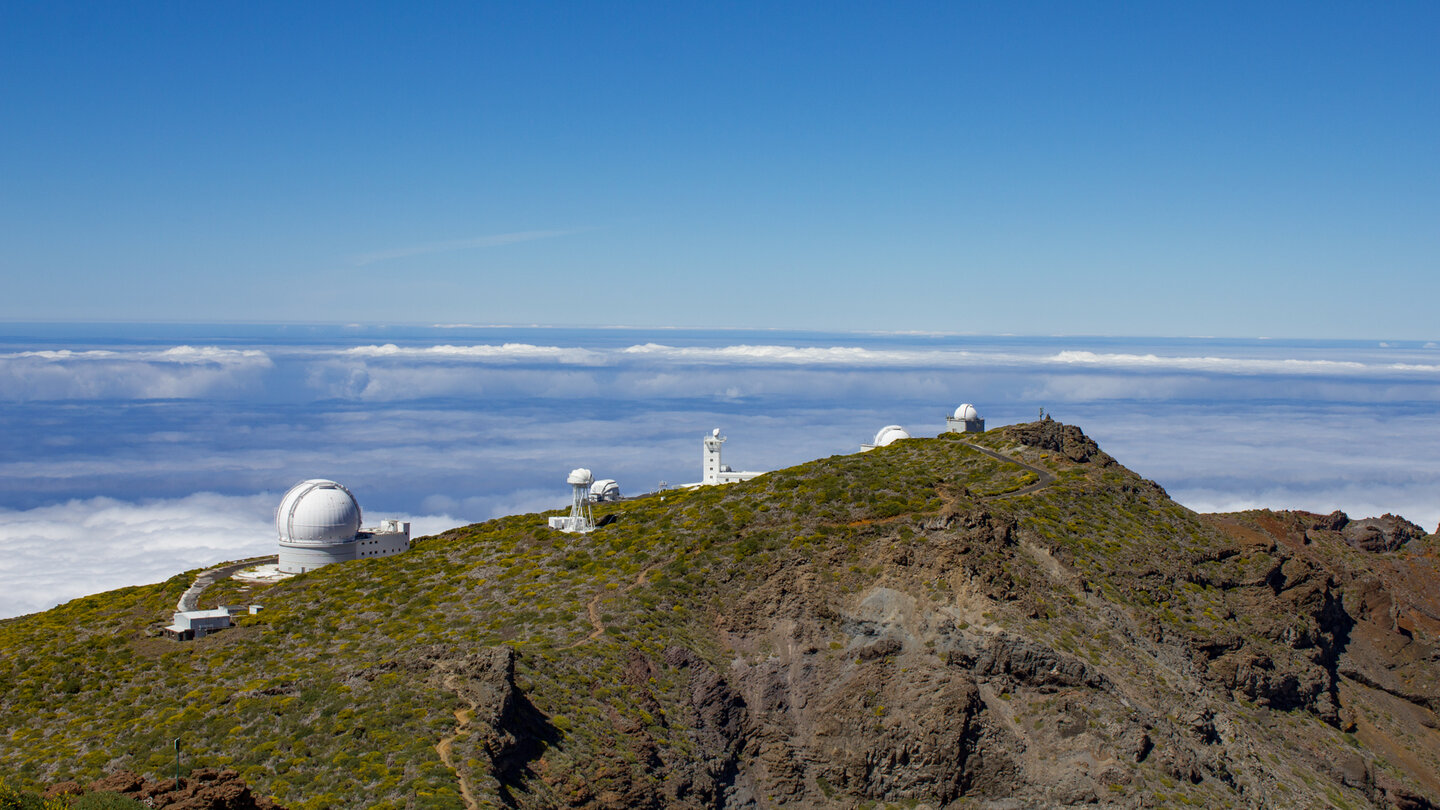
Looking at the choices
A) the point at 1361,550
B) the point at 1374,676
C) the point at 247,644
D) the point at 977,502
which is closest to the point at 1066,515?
the point at 977,502

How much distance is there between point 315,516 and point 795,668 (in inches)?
1184

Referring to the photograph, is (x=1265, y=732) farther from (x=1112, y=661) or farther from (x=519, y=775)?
(x=519, y=775)

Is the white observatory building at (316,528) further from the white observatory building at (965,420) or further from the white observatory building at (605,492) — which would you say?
the white observatory building at (965,420)

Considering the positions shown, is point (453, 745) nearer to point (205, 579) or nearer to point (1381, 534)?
point (205, 579)

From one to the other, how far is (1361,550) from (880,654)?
44.1 m

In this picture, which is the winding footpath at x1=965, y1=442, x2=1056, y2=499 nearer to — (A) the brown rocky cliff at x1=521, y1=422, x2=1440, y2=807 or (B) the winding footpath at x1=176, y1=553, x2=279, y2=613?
(A) the brown rocky cliff at x1=521, y1=422, x2=1440, y2=807

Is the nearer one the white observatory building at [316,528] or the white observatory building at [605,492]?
the white observatory building at [316,528]

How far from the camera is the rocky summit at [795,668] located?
28.6 meters

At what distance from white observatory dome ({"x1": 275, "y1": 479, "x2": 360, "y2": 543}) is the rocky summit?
4.65m

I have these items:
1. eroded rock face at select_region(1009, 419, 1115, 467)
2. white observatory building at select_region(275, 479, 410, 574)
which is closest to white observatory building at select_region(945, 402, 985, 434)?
eroded rock face at select_region(1009, 419, 1115, 467)

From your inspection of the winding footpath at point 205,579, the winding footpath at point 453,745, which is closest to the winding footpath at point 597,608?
the winding footpath at point 453,745

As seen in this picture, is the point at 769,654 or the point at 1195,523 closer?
the point at 769,654

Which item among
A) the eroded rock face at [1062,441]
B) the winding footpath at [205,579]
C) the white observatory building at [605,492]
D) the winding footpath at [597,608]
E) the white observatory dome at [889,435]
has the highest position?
the eroded rock face at [1062,441]

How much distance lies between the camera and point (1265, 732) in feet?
125
